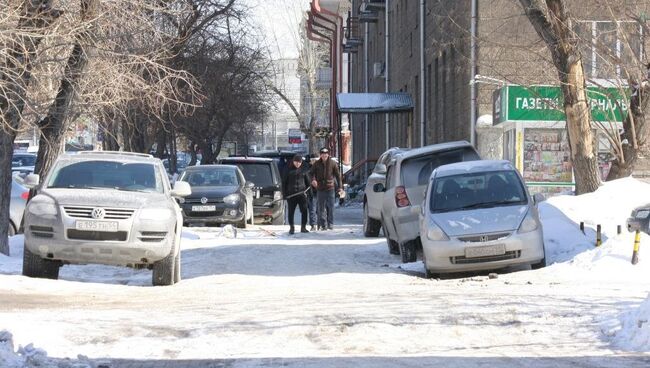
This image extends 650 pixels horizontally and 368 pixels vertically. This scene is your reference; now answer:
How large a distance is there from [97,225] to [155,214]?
29.1 inches

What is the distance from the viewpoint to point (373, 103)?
39.2m

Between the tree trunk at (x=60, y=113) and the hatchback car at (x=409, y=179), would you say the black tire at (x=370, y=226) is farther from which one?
the tree trunk at (x=60, y=113)

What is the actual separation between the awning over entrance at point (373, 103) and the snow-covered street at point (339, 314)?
70.0 feet

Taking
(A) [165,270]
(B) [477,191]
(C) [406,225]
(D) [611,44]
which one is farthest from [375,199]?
(A) [165,270]

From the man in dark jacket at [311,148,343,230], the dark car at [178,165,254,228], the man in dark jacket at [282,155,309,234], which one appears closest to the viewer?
the man in dark jacket at [282,155,309,234]

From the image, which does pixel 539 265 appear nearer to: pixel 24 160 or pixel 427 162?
pixel 427 162

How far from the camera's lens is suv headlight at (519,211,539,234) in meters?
14.6

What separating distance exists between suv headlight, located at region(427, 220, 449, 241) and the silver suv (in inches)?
132

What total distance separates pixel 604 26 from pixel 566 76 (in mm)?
6764

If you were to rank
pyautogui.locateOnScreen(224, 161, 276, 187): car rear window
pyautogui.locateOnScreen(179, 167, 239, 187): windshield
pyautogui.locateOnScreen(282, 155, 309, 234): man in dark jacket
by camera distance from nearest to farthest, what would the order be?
A: pyautogui.locateOnScreen(282, 155, 309, 234): man in dark jacket < pyautogui.locateOnScreen(179, 167, 239, 187): windshield < pyautogui.locateOnScreen(224, 161, 276, 187): car rear window

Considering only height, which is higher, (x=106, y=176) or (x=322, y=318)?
(x=106, y=176)

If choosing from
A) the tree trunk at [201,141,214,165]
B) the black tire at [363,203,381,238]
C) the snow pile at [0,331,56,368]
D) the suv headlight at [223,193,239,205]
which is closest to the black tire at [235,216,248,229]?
the suv headlight at [223,193,239,205]

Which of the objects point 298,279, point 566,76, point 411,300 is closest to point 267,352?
point 411,300

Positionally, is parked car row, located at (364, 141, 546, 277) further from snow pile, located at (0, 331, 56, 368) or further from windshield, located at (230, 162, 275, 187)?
windshield, located at (230, 162, 275, 187)
